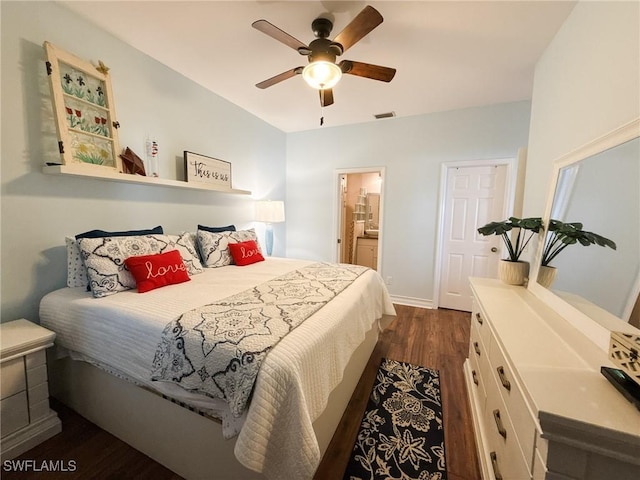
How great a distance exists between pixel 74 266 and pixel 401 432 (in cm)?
243

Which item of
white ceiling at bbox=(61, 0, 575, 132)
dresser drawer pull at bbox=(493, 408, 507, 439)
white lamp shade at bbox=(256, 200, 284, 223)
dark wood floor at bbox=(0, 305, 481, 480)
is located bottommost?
dark wood floor at bbox=(0, 305, 481, 480)

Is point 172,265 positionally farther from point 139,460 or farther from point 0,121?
point 0,121

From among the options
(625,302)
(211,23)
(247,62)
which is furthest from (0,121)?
(625,302)

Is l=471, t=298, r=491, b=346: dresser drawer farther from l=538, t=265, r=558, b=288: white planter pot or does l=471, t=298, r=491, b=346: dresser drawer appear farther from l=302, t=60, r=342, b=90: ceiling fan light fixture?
l=302, t=60, r=342, b=90: ceiling fan light fixture

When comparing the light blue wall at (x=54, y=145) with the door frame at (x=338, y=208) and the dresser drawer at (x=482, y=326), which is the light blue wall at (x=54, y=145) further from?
the dresser drawer at (x=482, y=326)

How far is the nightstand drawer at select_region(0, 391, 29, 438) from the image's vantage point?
4.47 ft

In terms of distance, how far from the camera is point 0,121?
1538 millimetres

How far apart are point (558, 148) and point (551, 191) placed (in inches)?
12.6

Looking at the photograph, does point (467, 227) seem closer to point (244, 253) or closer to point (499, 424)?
point (499, 424)

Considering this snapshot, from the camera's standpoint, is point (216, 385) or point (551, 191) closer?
point (216, 385)

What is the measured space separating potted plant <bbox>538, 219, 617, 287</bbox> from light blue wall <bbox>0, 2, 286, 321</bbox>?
310 cm

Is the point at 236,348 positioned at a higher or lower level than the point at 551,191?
lower

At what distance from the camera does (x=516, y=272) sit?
6.25 ft

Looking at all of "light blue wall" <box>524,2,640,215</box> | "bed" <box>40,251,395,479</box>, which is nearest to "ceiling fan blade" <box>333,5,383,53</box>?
"light blue wall" <box>524,2,640,215</box>
